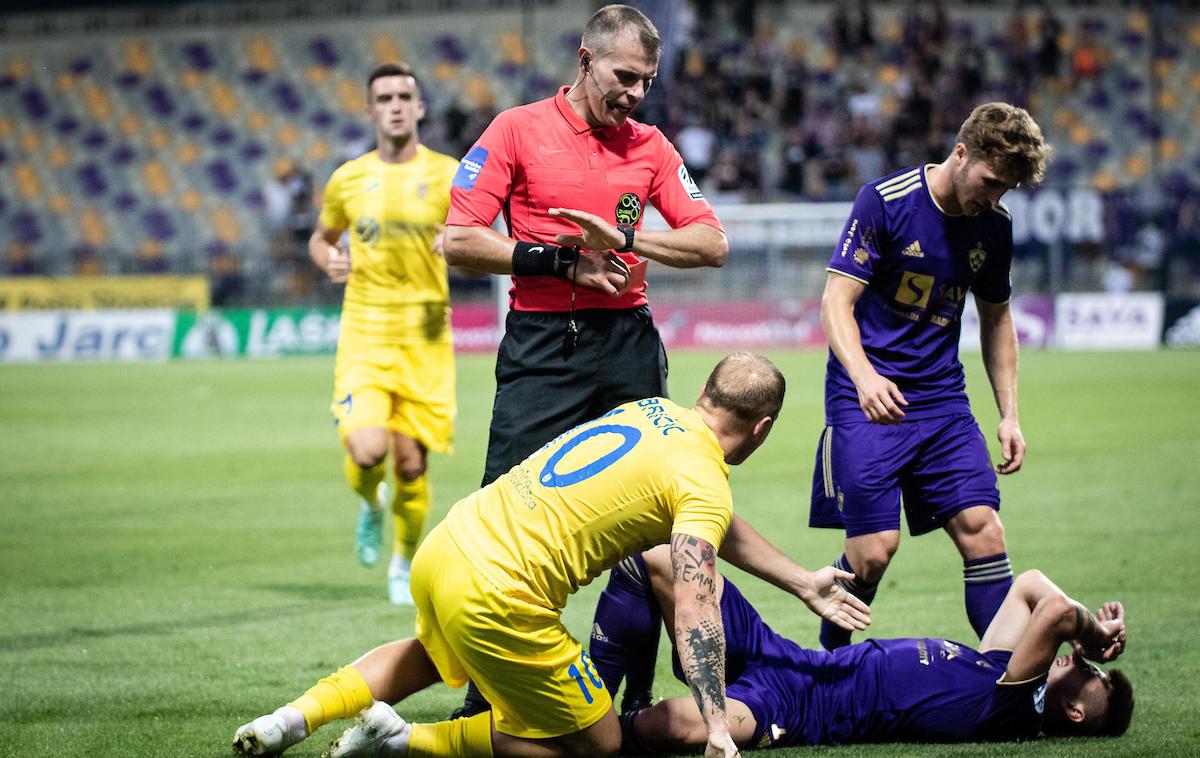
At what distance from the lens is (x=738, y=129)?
105 ft

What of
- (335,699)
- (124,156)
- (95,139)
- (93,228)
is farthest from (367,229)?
(95,139)

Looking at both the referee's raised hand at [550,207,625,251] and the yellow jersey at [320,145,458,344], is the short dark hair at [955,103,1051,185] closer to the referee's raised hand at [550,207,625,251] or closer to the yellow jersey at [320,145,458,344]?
the referee's raised hand at [550,207,625,251]

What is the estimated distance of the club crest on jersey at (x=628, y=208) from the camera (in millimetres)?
5609

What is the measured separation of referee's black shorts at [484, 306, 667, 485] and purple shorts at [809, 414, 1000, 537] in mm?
981

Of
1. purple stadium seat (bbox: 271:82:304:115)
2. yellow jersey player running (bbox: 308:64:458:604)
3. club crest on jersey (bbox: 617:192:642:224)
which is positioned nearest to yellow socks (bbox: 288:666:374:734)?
club crest on jersey (bbox: 617:192:642:224)

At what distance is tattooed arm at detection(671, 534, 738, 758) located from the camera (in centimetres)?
425

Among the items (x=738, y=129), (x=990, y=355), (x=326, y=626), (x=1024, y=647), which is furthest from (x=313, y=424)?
(x=738, y=129)

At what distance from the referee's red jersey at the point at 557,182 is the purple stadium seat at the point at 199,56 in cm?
3419

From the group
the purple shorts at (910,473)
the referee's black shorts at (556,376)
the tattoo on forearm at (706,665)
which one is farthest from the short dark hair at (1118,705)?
the referee's black shorts at (556,376)

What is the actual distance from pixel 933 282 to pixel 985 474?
0.81m

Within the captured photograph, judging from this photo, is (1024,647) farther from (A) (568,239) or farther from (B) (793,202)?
(B) (793,202)

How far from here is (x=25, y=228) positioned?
35812 millimetres

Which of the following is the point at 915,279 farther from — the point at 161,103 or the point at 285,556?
the point at 161,103

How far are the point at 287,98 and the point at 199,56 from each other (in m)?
2.88
